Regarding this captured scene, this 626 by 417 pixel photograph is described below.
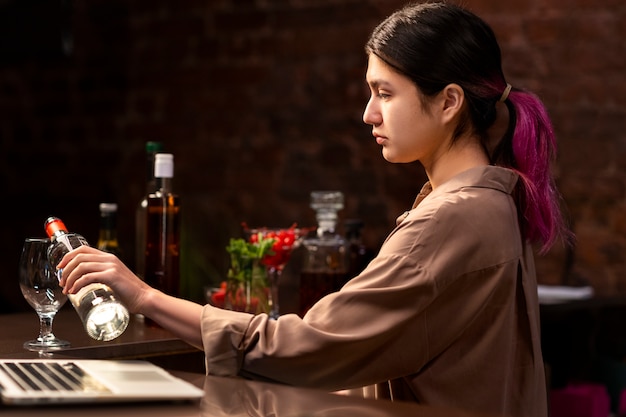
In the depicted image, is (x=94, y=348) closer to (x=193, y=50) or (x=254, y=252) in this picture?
(x=254, y=252)

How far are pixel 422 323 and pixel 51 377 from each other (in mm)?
536

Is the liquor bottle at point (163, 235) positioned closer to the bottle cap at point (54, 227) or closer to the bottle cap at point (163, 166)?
the bottle cap at point (163, 166)

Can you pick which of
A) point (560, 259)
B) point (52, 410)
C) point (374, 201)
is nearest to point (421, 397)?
point (52, 410)

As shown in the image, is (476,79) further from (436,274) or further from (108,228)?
(108,228)

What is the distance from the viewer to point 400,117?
1660 mm

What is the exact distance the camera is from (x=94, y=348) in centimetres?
174

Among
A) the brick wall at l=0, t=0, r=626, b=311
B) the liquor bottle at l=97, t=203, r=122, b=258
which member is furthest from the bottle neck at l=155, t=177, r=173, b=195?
the brick wall at l=0, t=0, r=626, b=311

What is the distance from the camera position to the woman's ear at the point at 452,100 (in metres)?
1.66

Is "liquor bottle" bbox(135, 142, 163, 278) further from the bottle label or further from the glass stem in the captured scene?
the bottle label

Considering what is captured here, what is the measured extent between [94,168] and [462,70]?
3.42 m

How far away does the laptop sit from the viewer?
1179mm

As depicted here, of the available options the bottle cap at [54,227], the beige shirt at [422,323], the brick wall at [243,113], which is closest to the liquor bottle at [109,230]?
the bottle cap at [54,227]

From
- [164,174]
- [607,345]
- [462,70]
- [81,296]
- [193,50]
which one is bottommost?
[607,345]

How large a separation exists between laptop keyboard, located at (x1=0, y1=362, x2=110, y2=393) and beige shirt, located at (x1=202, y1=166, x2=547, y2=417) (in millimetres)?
256
